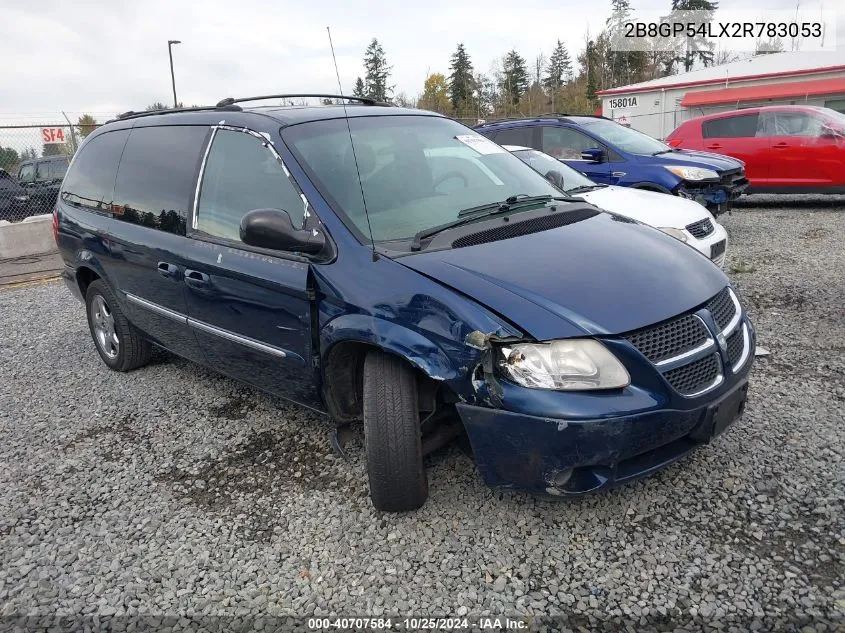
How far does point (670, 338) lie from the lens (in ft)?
8.07

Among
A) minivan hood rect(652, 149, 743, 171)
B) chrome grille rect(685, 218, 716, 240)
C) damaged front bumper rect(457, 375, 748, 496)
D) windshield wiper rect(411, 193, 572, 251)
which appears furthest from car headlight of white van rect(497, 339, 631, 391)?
minivan hood rect(652, 149, 743, 171)

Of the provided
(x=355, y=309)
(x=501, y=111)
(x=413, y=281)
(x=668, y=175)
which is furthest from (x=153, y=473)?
(x=501, y=111)

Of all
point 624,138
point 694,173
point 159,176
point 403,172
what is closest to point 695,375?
point 403,172

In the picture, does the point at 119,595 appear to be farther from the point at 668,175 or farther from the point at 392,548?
the point at 668,175

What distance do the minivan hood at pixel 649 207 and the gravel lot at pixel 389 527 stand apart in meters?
1.91

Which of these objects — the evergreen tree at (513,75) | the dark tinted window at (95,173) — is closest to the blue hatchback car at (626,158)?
the dark tinted window at (95,173)

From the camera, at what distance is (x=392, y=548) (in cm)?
265

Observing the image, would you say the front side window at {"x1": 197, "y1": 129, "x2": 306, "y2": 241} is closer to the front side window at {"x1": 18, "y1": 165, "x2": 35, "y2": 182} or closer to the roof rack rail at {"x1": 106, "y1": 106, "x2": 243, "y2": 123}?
the roof rack rail at {"x1": 106, "y1": 106, "x2": 243, "y2": 123}

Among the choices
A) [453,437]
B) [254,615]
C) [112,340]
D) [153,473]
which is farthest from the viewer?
[112,340]

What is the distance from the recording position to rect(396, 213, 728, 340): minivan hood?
2393mm

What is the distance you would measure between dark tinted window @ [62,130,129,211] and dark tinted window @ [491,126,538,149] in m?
5.76

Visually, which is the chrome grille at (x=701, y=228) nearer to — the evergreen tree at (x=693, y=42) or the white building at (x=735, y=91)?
the white building at (x=735, y=91)

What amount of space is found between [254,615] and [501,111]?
53279 mm

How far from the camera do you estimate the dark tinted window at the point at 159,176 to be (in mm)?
3646
